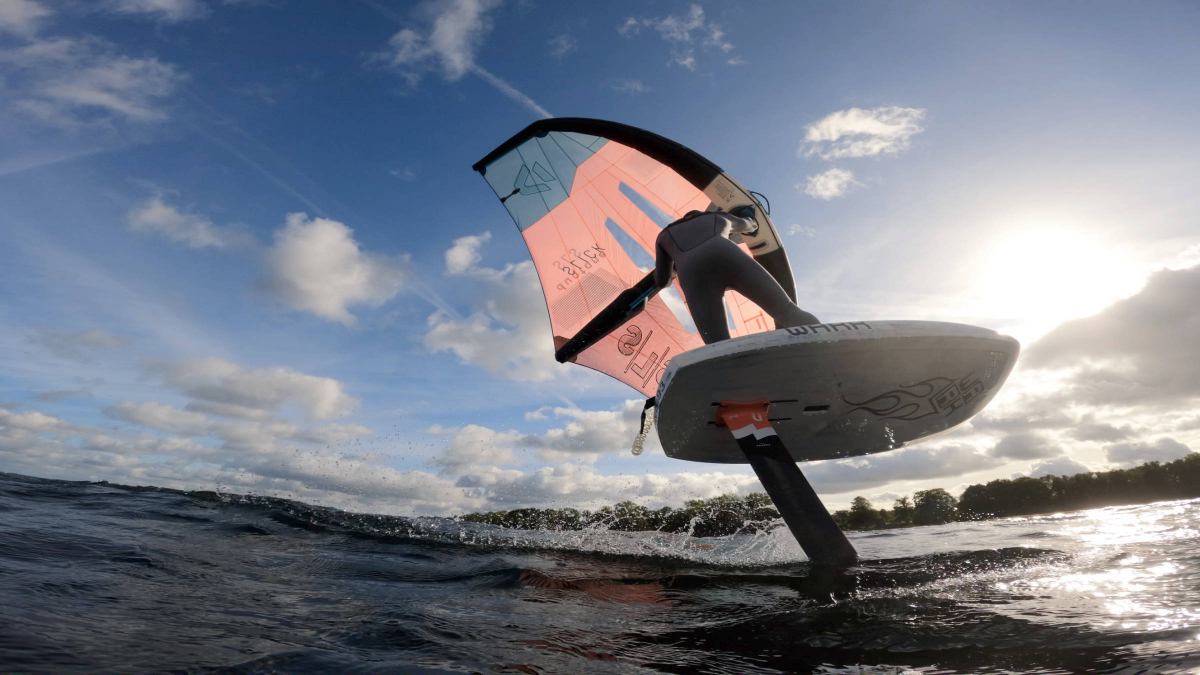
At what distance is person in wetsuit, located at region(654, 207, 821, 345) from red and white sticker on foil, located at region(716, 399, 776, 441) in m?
1.01

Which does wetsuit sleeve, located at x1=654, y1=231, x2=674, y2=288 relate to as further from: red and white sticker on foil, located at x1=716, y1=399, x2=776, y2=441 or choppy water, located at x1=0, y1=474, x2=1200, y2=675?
choppy water, located at x1=0, y1=474, x2=1200, y2=675

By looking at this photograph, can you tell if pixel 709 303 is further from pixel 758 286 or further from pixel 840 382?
pixel 840 382

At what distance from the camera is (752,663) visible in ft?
7.73

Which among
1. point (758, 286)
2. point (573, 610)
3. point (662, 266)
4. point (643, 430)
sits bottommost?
point (573, 610)

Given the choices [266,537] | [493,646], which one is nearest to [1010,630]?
[493,646]

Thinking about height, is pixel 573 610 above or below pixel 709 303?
below

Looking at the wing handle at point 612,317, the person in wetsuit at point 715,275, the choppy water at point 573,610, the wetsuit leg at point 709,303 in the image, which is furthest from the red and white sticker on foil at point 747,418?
the wing handle at point 612,317

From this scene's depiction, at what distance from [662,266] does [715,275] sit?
48.0 inches

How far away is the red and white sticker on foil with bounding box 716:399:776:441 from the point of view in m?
4.86

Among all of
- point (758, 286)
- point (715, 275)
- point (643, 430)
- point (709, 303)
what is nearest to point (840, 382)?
point (758, 286)

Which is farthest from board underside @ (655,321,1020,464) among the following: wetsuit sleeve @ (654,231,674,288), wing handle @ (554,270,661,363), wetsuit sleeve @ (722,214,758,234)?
wing handle @ (554,270,661,363)

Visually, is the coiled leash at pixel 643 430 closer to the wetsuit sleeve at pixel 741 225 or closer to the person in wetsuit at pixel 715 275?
the person in wetsuit at pixel 715 275

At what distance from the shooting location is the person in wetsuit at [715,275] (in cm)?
568

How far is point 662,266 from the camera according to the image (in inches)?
279
